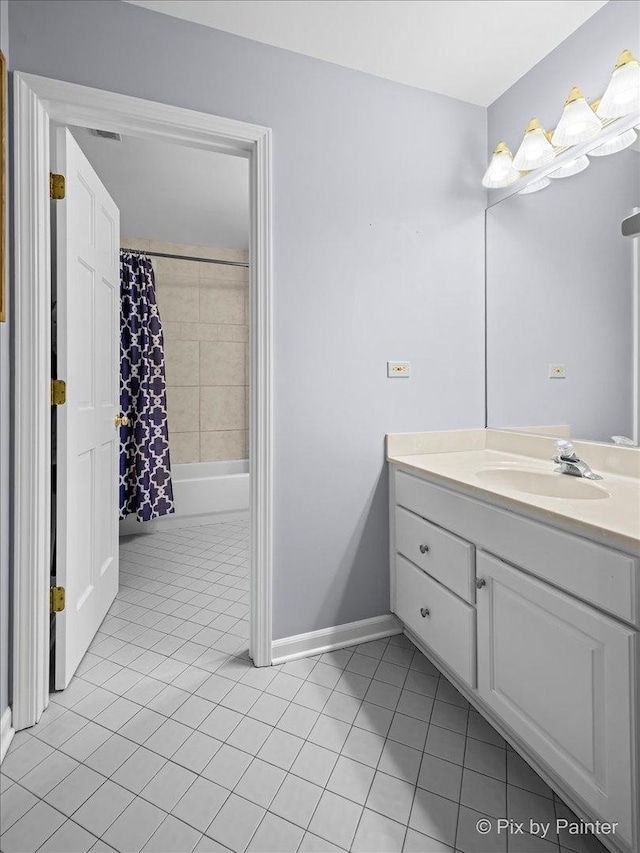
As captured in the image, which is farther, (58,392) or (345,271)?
(345,271)

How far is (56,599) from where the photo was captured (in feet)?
5.17

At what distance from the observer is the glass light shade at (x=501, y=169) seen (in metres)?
1.93

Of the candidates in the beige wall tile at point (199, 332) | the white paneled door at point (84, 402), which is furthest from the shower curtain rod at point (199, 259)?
the white paneled door at point (84, 402)

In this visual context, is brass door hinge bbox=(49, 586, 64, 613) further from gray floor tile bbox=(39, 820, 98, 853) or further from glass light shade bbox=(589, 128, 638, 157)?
glass light shade bbox=(589, 128, 638, 157)

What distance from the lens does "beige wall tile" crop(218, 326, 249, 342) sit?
13.1 ft

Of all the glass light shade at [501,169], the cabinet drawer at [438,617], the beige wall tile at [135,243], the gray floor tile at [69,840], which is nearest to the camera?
the gray floor tile at [69,840]

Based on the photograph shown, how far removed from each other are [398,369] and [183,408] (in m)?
2.46

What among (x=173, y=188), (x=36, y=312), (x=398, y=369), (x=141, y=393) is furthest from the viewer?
(x=141, y=393)

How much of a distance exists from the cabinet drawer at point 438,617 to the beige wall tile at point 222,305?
2.81 meters

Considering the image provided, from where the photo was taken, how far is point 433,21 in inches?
63.2

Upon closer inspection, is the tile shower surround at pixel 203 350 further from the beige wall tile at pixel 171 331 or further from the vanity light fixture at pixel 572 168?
the vanity light fixture at pixel 572 168

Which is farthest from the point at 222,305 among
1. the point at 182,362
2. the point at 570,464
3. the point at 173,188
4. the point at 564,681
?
the point at 564,681

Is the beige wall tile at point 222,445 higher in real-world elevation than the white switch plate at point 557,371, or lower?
lower

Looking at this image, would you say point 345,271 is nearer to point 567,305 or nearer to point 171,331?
point 567,305
